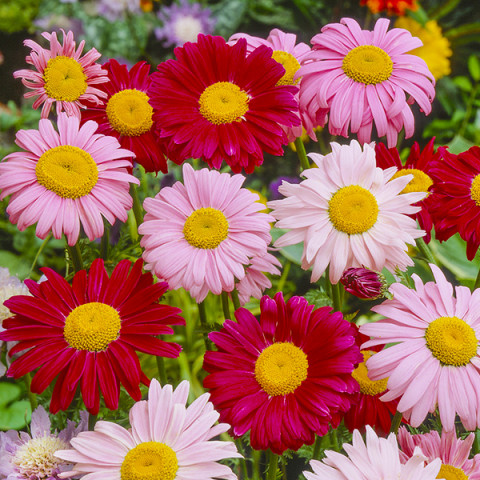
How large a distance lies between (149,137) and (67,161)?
78mm

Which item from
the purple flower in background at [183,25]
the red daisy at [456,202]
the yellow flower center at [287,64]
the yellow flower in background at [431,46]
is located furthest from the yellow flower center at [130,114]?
the yellow flower in background at [431,46]

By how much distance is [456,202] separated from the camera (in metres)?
0.45

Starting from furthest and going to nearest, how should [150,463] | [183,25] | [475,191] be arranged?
1. [183,25]
2. [475,191]
3. [150,463]

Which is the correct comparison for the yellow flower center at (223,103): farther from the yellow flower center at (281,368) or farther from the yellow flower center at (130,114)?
the yellow flower center at (281,368)

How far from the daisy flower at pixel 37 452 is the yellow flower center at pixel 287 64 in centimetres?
29

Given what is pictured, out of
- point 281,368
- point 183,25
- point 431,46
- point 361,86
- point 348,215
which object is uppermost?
point 431,46

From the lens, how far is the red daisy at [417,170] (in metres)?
0.47

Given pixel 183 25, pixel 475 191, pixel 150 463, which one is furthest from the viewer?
pixel 183 25

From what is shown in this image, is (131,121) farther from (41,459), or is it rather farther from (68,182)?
(41,459)

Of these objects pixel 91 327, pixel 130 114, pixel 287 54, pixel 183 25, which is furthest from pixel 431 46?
pixel 91 327

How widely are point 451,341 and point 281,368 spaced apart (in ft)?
0.33

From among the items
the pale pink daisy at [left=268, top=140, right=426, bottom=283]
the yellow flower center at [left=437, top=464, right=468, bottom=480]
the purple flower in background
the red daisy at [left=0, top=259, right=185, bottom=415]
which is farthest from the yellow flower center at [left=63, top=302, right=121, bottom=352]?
the purple flower in background

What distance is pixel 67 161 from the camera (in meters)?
0.43

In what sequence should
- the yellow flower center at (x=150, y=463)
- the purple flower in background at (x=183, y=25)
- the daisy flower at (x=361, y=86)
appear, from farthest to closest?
the purple flower in background at (x=183, y=25) < the daisy flower at (x=361, y=86) < the yellow flower center at (x=150, y=463)
